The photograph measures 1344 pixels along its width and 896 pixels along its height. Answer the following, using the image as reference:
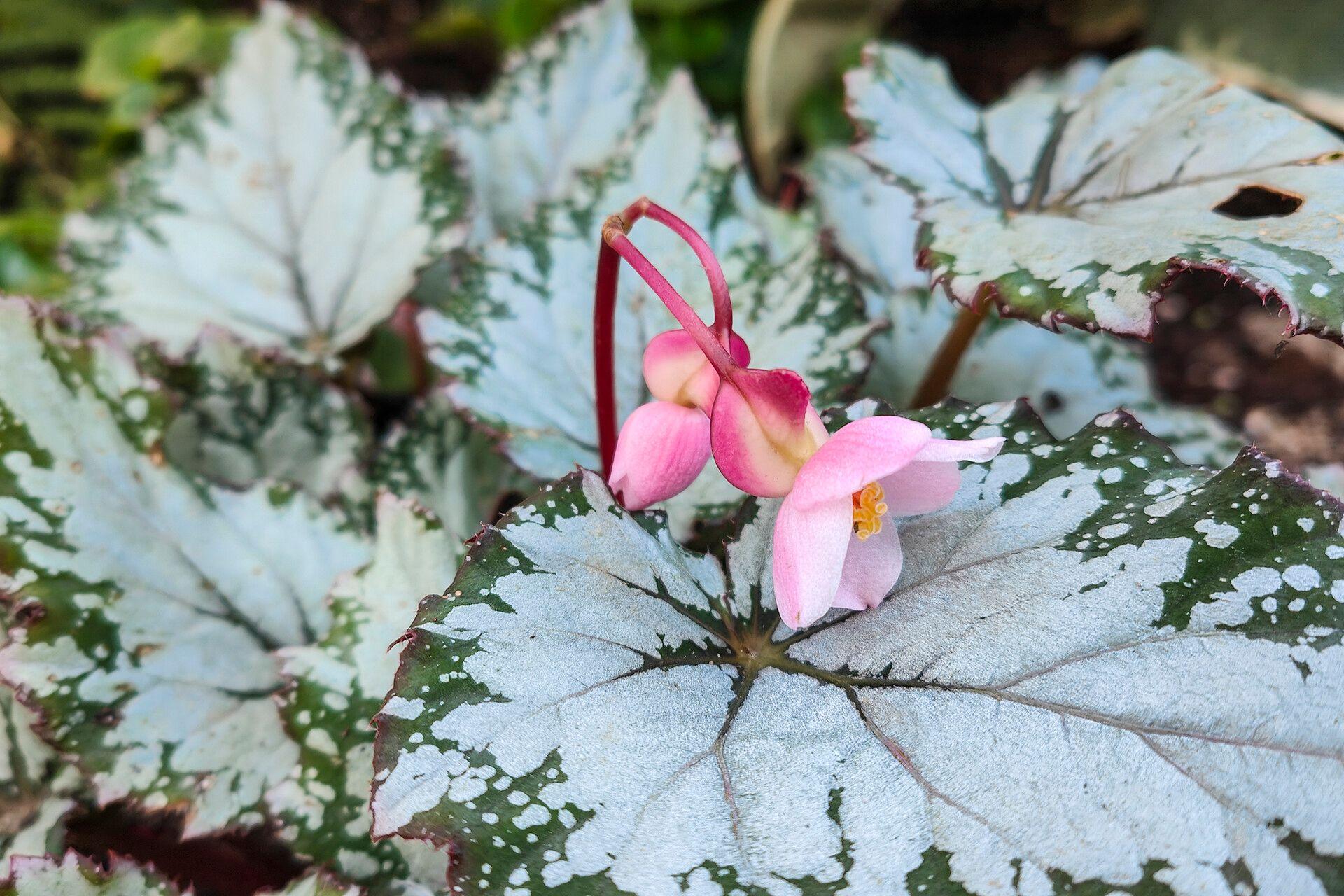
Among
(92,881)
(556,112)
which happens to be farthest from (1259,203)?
(92,881)

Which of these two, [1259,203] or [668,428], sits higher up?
[1259,203]

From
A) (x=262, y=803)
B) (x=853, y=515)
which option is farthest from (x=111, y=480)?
(x=853, y=515)

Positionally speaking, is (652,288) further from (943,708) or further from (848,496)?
(943,708)

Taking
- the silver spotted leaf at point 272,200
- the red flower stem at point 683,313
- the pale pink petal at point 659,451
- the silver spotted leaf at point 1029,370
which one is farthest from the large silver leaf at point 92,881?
the silver spotted leaf at point 1029,370

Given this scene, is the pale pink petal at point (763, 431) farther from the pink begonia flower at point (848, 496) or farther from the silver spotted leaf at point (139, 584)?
the silver spotted leaf at point (139, 584)

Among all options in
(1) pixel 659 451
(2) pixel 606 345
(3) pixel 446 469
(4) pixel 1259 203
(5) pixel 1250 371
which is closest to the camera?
(1) pixel 659 451

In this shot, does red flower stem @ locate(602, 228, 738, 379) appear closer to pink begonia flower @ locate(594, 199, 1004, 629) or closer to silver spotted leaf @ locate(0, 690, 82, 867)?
pink begonia flower @ locate(594, 199, 1004, 629)

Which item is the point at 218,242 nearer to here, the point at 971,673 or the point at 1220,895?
the point at 971,673
